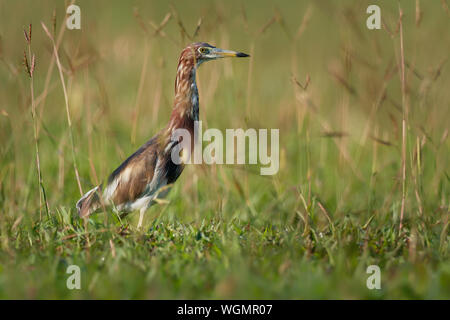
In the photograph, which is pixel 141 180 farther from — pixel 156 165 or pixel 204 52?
pixel 204 52

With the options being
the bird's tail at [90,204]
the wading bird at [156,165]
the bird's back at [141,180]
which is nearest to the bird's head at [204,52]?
the wading bird at [156,165]

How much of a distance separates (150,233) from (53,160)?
10.6 ft

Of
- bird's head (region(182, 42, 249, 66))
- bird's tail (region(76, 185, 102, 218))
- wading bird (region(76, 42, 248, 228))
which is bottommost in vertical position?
bird's tail (region(76, 185, 102, 218))

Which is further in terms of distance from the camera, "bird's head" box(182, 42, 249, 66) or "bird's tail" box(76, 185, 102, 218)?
"bird's head" box(182, 42, 249, 66)

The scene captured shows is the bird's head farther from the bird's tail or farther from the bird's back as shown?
the bird's tail

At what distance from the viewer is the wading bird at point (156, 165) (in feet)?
15.4

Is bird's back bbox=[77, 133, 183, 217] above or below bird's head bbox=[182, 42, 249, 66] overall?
below

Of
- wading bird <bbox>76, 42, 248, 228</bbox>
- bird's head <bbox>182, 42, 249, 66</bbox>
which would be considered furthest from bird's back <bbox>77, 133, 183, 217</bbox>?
bird's head <bbox>182, 42, 249, 66</bbox>

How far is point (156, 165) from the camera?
4711mm

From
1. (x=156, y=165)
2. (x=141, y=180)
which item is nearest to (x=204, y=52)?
(x=156, y=165)

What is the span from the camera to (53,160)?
712cm

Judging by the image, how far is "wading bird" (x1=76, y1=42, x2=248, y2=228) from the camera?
4703 mm
